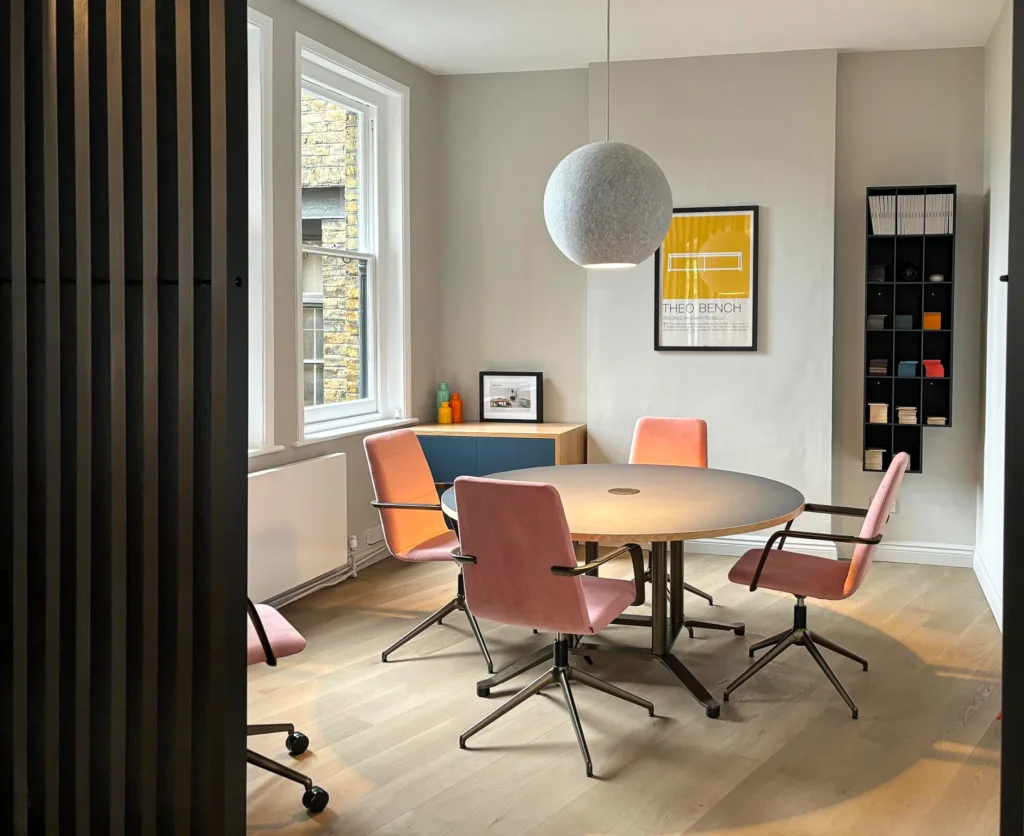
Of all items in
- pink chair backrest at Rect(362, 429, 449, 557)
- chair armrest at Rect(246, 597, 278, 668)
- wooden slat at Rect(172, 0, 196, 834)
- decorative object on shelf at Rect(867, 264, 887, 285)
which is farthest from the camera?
decorative object on shelf at Rect(867, 264, 887, 285)

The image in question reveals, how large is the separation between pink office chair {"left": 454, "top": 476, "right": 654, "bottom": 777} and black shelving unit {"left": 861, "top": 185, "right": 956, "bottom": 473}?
3.00 meters

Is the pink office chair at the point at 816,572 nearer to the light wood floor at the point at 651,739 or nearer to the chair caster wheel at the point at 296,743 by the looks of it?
the light wood floor at the point at 651,739

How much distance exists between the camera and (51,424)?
6.74 feet

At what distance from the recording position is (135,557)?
6.80 feet

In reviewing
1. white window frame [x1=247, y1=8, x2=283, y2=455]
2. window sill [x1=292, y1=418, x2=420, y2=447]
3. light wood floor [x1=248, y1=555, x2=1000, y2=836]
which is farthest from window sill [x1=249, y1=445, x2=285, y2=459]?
light wood floor [x1=248, y1=555, x2=1000, y2=836]

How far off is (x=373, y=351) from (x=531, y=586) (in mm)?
3166

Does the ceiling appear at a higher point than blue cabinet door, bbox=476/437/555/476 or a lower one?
higher

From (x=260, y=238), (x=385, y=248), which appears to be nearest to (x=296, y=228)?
(x=260, y=238)

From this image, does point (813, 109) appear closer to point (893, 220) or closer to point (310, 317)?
point (893, 220)

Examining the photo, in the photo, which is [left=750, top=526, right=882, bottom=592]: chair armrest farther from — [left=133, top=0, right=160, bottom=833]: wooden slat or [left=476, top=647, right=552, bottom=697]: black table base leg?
[left=133, top=0, right=160, bottom=833]: wooden slat

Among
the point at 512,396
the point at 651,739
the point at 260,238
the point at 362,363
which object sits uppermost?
the point at 260,238

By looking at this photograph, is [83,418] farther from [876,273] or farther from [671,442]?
[876,273]

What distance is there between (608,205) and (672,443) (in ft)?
5.97

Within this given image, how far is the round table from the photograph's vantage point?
3.46 metres
